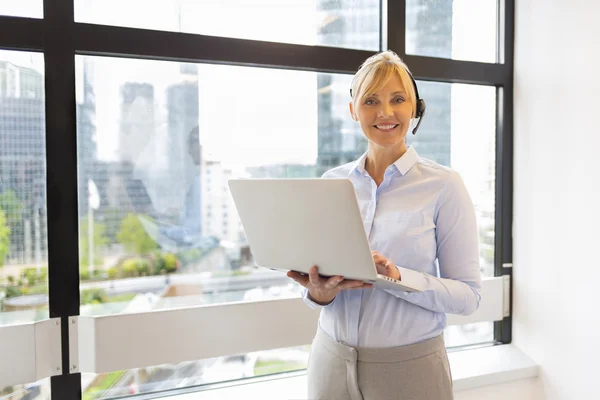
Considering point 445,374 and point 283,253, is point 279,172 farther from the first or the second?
point 445,374

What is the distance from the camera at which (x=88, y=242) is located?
5.62 ft

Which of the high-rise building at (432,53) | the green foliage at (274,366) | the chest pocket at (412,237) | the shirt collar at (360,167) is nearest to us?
the chest pocket at (412,237)

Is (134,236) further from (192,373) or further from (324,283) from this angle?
(324,283)

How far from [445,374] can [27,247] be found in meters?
1.40

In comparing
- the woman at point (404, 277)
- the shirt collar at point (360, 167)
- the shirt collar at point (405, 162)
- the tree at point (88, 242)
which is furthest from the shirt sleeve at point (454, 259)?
the tree at point (88, 242)

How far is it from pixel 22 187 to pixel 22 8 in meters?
0.60

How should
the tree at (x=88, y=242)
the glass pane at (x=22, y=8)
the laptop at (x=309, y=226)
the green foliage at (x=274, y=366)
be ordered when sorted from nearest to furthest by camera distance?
the laptop at (x=309, y=226) < the glass pane at (x=22, y=8) < the tree at (x=88, y=242) < the green foliage at (x=274, y=366)

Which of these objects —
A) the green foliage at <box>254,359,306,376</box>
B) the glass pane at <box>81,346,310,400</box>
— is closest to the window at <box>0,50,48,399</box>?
the glass pane at <box>81,346,310,400</box>

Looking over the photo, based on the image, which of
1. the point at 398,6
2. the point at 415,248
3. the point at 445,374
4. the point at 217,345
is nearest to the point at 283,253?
the point at 415,248

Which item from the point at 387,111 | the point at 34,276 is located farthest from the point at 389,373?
the point at 34,276

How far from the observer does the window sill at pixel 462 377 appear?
184cm

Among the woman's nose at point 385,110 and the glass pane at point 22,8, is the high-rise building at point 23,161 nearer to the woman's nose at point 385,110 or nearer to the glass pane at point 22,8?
the glass pane at point 22,8

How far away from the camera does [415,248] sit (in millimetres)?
1180

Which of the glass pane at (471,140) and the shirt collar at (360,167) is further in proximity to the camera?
the glass pane at (471,140)
